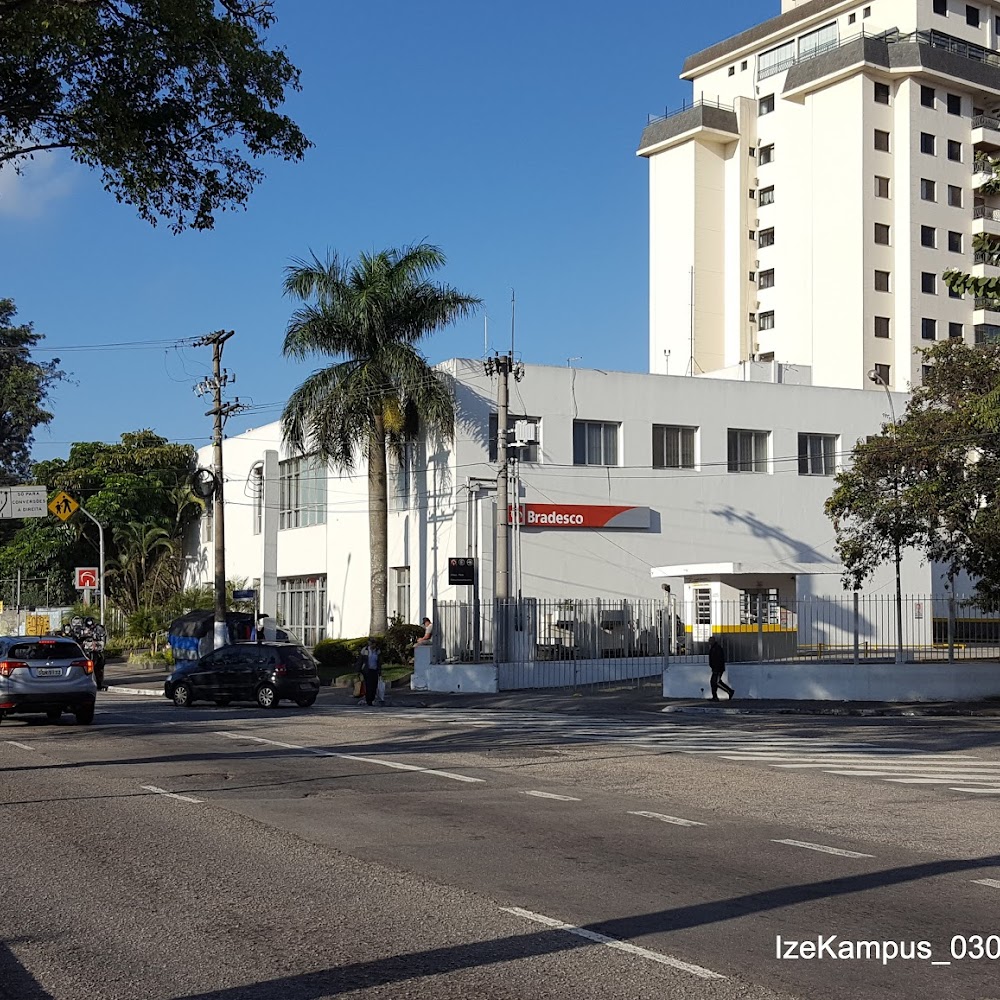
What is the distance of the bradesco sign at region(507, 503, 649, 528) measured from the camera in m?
44.0

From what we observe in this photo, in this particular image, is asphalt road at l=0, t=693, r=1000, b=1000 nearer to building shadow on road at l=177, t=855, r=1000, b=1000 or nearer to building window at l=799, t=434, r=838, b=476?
building shadow on road at l=177, t=855, r=1000, b=1000

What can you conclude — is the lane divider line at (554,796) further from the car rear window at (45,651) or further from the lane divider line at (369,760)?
the car rear window at (45,651)

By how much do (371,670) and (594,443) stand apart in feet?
55.0

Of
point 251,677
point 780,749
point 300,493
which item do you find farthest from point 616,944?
point 300,493

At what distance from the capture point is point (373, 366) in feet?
138

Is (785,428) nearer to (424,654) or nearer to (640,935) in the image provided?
(424,654)

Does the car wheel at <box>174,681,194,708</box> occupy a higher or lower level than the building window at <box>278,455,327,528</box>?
lower

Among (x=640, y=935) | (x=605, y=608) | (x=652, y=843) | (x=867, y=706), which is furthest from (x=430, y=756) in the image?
(x=605, y=608)

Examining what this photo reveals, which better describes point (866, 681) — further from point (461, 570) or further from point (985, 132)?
point (985, 132)

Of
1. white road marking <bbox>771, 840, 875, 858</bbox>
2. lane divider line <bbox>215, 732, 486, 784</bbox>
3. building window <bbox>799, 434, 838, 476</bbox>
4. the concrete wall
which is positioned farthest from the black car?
building window <bbox>799, 434, 838, 476</bbox>

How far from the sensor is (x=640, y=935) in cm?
775

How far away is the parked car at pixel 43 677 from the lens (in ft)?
77.8

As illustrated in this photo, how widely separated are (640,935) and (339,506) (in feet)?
140

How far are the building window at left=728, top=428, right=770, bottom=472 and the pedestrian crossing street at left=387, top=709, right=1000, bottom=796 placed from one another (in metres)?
23.1
